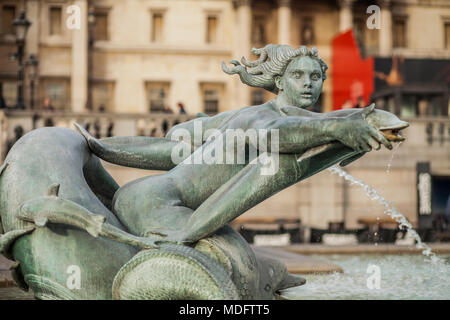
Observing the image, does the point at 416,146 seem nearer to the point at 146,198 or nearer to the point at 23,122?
the point at 23,122

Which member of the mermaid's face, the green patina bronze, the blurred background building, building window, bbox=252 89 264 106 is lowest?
the green patina bronze

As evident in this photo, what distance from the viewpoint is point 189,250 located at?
11.3 feet

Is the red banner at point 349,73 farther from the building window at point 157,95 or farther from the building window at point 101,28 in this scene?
the building window at point 101,28

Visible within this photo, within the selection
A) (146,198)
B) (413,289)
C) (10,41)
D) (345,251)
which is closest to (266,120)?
(146,198)

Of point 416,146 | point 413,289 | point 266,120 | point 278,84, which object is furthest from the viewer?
point 416,146

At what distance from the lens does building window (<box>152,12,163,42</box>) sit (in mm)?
44531

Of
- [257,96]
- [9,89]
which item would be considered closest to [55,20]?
[9,89]

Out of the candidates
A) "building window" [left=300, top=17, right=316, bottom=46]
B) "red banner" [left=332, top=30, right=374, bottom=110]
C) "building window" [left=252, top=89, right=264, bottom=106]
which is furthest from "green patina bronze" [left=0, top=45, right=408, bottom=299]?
"building window" [left=300, top=17, right=316, bottom=46]

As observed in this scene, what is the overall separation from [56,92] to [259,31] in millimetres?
12268

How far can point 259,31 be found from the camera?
4559 cm

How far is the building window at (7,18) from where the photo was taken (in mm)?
43031

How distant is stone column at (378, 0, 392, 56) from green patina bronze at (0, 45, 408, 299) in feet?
140

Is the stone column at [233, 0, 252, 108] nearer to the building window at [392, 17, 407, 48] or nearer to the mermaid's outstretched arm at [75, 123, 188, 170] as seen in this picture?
Answer: the building window at [392, 17, 407, 48]
